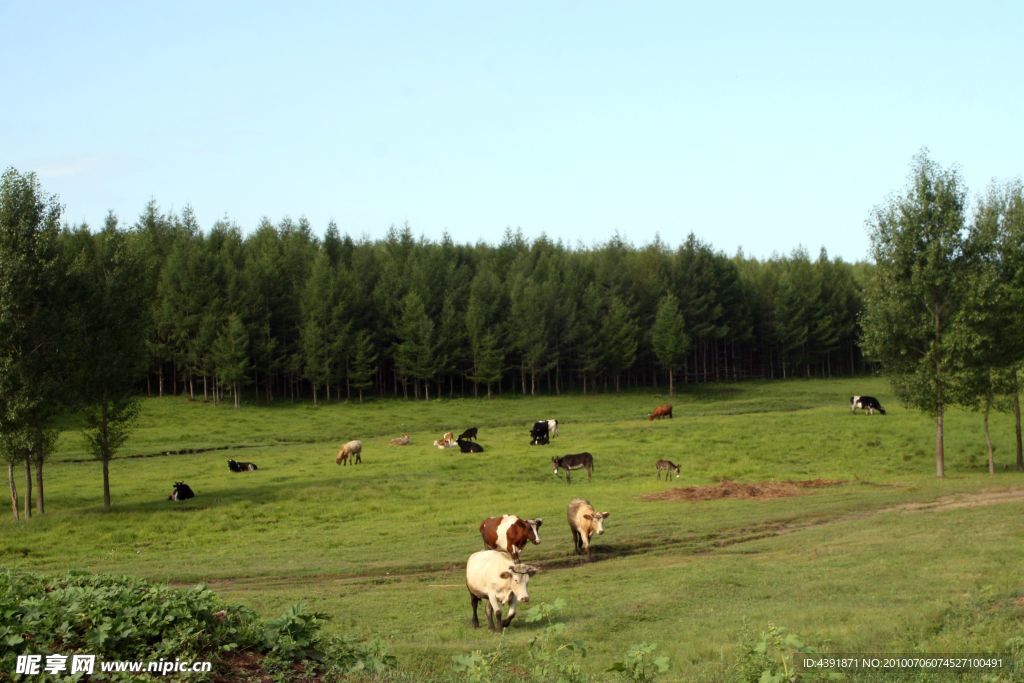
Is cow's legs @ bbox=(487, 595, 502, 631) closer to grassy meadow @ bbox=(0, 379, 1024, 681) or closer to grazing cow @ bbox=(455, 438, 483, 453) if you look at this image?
grassy meadow @ bbox=(0, 379, 1024, 681)

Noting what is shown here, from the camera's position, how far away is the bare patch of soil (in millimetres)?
33219

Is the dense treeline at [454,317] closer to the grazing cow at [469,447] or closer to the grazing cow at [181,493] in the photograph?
the grazing cow at [469,447]

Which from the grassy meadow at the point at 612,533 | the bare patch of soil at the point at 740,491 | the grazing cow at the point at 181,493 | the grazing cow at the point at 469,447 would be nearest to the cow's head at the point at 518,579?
the grassy meadow at the point at 612,533

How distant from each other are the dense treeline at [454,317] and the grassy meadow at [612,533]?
20301 mm

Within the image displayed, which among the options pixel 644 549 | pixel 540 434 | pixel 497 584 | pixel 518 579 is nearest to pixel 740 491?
pixel 644 549

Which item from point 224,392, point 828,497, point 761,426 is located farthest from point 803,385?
point 828,497

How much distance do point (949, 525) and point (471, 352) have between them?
65.3 m

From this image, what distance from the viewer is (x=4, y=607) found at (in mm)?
8445

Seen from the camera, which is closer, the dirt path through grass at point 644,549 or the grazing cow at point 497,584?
the grazing cow at point 497,584

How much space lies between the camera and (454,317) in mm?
A: 88875

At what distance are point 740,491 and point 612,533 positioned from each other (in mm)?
9851

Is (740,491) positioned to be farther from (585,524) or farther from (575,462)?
(585,524)

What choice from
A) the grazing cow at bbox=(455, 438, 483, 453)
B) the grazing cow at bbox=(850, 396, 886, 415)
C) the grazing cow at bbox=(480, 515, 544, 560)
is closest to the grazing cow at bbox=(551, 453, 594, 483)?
the grazing cow at bbox=(455, 438, 483, 453)

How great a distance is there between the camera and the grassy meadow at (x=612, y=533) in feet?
46.9
